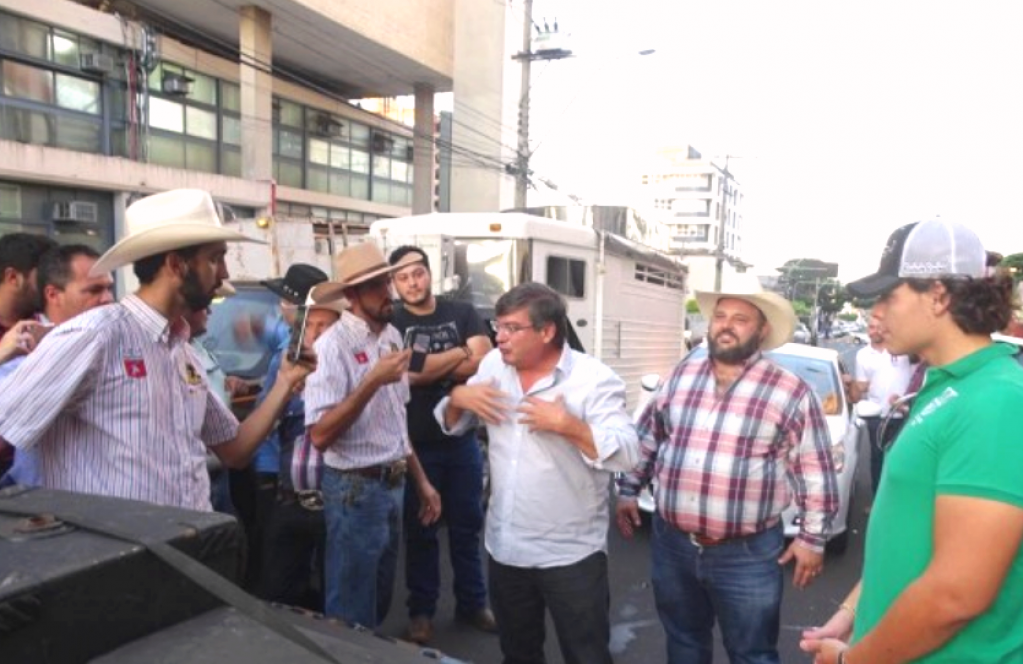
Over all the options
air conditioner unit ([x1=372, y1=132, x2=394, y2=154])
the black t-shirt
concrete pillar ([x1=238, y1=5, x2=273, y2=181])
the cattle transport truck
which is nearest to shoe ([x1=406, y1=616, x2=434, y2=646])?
the black t-shirt

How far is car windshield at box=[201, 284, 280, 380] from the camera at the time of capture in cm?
579

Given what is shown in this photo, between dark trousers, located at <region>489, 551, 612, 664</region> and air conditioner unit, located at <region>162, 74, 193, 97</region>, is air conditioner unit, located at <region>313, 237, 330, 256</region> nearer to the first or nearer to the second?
dark trousers, located at <region>489, 551, 612, 664</region>

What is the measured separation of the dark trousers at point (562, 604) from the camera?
9.19 feet

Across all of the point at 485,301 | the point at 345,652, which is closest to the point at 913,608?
the point at 345,652

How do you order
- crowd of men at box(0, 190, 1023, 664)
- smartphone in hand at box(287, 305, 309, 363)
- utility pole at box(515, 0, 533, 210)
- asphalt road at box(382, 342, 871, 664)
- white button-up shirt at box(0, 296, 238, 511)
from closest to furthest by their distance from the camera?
crowd of men at box(0, 190, 1023, 664) → white button-up shirt at box(0, 296, 238, 511) → smartphone in hand at box(287, 305, 309, 363) → asphalt road at box(382, 342, 871, 664) → utility pole at box(515, 0, 533, 210)

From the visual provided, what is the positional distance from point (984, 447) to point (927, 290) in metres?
0.43

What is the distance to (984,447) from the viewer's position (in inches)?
58.9

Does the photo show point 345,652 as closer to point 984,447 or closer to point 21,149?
point 984,447

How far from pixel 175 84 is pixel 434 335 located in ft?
48.7

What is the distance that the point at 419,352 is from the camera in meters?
4.18

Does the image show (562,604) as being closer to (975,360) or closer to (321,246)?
(975,360)

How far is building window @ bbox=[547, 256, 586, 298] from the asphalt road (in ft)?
10.2

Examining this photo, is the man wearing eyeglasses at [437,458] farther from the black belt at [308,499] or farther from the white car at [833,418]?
the white car at [833,418]

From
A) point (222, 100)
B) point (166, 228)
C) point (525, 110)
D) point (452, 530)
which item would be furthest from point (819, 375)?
point (222, 100)
